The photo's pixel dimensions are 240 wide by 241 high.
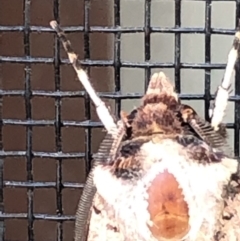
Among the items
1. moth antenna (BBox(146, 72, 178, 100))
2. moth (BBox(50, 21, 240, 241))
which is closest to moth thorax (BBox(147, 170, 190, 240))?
moth (BBox(50, 21, 240, 241))

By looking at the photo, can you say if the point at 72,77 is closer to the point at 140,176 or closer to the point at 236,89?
the point at 236,89

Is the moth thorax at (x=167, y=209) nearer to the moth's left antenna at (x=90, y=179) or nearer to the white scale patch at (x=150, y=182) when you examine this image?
the white scale patch at (x=150, y=182)

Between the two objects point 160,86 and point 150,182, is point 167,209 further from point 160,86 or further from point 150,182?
point 160,86

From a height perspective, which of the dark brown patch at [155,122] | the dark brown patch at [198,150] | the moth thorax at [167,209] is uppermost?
the dark brown patch at [155,122]

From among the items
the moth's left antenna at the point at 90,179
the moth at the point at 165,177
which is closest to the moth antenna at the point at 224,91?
the moth at the point at 165,177

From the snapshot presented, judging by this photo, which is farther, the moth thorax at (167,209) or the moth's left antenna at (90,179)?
the moth's left antenna at (90,179)

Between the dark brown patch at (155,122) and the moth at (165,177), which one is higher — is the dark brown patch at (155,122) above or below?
above
